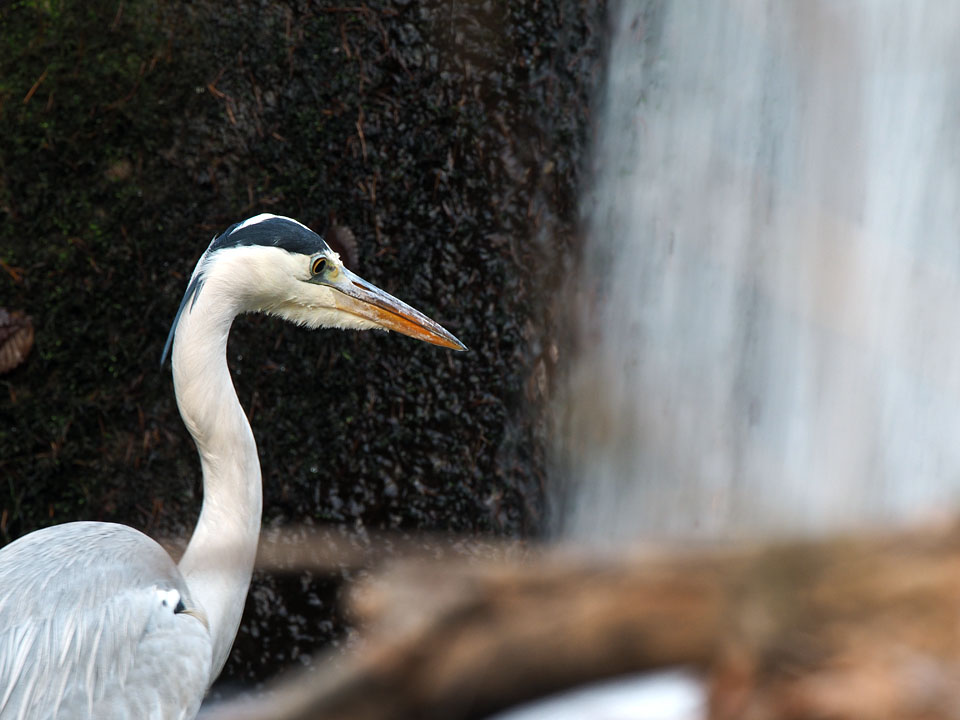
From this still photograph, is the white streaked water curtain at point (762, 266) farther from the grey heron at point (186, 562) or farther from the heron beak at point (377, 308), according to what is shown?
the grey heron at point (186, 562)

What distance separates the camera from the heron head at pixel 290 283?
2490 mm

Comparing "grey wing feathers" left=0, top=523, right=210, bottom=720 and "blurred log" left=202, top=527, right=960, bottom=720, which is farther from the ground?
"blurred log" left=202, top=527, right=960, bottom=720

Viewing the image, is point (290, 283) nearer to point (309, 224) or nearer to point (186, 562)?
point (186, 562)

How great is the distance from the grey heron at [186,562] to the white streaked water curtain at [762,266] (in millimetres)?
1476

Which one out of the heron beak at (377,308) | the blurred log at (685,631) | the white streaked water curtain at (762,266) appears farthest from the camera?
the white streaked water curtain at (762,266)

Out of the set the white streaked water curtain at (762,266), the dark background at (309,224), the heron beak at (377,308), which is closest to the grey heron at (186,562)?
the heron beak at (377,308)

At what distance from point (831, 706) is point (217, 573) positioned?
6.91 ft

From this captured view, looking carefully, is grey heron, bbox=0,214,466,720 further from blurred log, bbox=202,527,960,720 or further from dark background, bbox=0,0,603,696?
blurred log, bbox=202,527,960,720

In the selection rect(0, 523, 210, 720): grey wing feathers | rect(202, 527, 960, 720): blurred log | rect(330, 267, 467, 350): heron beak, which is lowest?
rect(0, 523, 210, 720): grey wing feathers

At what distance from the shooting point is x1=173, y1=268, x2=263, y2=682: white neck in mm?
2422

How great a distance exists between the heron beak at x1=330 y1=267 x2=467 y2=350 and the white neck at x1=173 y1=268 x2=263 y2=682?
29cm

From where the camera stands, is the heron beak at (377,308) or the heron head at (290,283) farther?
the heron beak at (377,308)

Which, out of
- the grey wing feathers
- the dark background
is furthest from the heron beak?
the dark background

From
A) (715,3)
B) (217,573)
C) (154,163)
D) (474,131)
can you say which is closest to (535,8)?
(474,131)
